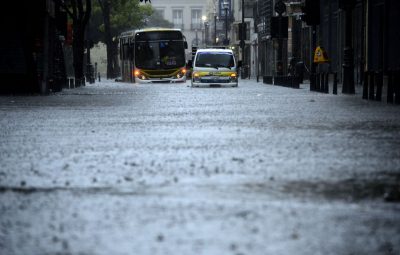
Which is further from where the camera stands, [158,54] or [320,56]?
[158,54]

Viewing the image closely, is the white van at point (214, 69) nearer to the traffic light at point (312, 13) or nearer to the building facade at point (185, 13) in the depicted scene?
the traffic light at point (312, 13)

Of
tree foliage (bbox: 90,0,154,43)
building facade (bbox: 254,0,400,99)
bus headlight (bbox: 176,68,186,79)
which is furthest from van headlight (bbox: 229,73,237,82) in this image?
tree foliage (bbox: 90,0,154,43)

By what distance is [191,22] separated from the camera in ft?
650

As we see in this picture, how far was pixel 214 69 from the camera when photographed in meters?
49.8

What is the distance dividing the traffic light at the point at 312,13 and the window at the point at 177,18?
161490 mm

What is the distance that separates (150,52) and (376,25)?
890 inches

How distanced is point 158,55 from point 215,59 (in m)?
10.3

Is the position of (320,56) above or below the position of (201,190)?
below

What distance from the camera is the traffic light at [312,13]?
35312 mm

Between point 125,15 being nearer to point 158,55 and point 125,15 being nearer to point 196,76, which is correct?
point 158,55

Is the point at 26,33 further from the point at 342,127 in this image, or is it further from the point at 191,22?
the point at 191,22

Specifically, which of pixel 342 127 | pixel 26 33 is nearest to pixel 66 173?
pixel 342 127

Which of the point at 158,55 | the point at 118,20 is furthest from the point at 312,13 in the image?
the point at 118,20

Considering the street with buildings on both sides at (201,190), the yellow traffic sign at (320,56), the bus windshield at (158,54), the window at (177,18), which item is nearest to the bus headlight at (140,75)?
the bus windshield at (158,54)
